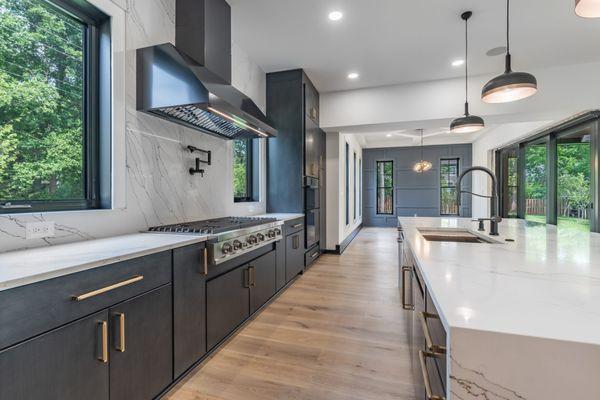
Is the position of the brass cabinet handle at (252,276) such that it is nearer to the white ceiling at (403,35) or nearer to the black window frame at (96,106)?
the black window frame at (96,106)

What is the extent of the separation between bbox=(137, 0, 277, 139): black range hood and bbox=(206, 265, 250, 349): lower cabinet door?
4.13 feet

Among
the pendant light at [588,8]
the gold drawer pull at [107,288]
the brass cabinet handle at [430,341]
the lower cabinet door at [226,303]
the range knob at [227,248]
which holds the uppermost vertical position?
the pendant light at [588,8]

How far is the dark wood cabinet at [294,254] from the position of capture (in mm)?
3449

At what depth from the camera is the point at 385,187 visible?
9.70 m

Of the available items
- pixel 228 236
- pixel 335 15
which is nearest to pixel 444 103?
pixel 335 15

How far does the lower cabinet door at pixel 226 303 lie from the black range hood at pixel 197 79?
1258 millimetres

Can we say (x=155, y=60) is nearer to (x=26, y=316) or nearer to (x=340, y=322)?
(x=26, y=316)

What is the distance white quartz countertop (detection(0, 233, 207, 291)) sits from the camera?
1008 mm

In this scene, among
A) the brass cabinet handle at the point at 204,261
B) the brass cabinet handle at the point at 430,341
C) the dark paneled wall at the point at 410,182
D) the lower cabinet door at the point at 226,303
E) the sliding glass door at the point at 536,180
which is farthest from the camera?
the dark paneled wall at the point at 410,182

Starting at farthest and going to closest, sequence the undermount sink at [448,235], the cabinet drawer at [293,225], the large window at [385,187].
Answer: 1. the large window at [385,187]
2. the cabinet drawer at [293,225]
3. the undermount sink at [448,235]

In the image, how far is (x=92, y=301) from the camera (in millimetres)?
1202

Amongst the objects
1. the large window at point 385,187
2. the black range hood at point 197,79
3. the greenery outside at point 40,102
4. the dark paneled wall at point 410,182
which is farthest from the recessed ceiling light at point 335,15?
the large window at point 385,187

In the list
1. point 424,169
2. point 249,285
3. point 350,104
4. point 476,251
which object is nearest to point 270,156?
point 350,104

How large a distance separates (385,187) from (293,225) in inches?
267
